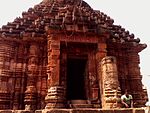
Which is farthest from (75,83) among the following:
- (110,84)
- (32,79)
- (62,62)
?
(110,84)

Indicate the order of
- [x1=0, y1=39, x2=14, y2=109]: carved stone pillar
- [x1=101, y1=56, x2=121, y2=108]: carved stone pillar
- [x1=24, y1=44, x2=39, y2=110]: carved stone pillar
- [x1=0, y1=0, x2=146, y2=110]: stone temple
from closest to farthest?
[x1=101, y1=56, x2=121, y2=108]: carved stone pillar, [x1=0, y1=0, x2=146, y2=110]: stone temple, [x1=24, y1=44, x2=39, y2=110]: carved stone pillar, [x1=0, y1=39, x2=14, y2=109]: carved stone pillar

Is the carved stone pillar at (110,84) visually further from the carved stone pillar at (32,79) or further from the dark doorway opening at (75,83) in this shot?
the dark doorway opening at (75,83)

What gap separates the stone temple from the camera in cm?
855

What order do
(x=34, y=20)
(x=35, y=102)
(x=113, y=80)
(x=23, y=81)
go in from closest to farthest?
(x=113, y=80)
(x=35, y=102)
(x=23, y=81)
(x=34, y=20)

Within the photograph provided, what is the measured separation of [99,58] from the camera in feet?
31.1

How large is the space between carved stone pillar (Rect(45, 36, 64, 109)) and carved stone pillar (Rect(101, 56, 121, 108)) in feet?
5.45

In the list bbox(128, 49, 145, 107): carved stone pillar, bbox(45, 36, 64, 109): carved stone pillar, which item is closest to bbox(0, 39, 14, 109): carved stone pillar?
bbox(45, 36, 64, 109): carved stone pillar

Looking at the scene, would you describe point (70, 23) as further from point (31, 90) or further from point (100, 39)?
point (31, 90)

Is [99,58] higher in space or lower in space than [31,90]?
higher

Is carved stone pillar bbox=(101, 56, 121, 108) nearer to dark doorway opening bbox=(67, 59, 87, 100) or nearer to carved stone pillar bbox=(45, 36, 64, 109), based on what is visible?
carved stone pillar bbox=(45, 36, 64, 109)

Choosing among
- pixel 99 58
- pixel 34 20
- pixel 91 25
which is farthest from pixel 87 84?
pixel 34 20

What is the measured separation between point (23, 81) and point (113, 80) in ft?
13.6

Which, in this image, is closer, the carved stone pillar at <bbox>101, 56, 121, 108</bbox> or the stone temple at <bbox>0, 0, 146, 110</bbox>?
the carved stone pillar at <bbox>101, 56, 121, 108</bbox>

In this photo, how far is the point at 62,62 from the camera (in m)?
9.48
